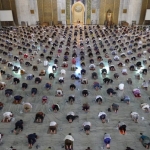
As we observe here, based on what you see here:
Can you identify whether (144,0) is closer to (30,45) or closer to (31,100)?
(30,45)

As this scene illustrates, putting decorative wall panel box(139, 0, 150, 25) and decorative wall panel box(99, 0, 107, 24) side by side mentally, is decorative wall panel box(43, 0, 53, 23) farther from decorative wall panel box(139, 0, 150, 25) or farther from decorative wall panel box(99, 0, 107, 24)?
decorative wall panel box(139, 0, 150, 25)

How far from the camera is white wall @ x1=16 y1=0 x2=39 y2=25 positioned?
28.4 metres

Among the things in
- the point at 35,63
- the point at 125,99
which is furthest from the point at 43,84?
the point at 125,99

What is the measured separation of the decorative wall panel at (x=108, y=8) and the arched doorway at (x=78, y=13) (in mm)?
3000

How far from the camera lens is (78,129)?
7609 millimetres

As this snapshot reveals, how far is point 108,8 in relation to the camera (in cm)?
2945

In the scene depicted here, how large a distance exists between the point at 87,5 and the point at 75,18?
9.30 ft

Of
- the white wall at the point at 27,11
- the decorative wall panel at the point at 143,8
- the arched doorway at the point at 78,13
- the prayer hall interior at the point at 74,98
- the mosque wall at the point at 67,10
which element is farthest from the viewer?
the arched doorway at the point at 78,13

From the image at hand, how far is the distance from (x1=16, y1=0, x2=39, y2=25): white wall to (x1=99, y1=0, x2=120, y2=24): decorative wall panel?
10.4 m

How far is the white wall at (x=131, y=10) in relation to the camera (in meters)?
28.0

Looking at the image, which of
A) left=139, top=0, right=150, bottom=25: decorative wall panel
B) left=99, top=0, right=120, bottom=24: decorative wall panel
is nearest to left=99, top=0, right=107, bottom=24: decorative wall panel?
left=99, top=0, right=120, bottom=24: decorative wall panel

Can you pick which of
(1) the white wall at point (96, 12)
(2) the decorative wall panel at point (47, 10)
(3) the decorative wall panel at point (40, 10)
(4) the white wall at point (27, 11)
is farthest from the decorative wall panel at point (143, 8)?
(4) the white wall at point (27, 11)

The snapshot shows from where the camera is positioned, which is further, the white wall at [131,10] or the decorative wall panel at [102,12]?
the decorative wall panel at [102,12]

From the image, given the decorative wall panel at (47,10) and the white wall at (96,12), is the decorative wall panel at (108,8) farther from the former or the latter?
the decorative wall panel at (47,10)
